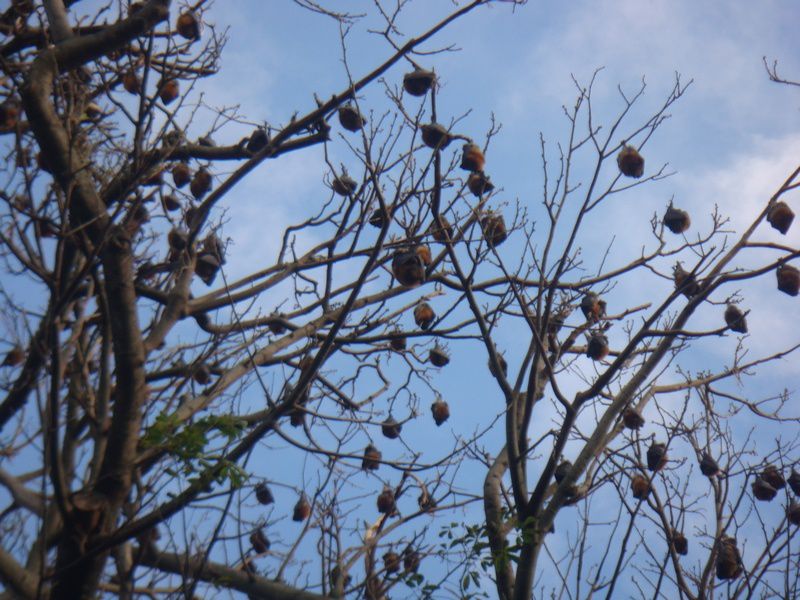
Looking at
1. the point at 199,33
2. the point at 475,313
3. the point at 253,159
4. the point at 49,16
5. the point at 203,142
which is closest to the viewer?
the point at 253,159

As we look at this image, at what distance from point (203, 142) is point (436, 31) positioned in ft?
7.46

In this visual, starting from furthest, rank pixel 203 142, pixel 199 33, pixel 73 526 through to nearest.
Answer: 1. pixel 199 33
2. pixel 203 142
3. pixel 73 526

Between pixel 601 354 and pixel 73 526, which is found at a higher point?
pixel 601 354

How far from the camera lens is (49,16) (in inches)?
218

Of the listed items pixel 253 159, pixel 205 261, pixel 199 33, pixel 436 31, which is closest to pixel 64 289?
pixel 253 159

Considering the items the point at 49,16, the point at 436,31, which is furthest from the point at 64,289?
the point at 436,31

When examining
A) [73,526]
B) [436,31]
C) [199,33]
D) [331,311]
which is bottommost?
[73,526]

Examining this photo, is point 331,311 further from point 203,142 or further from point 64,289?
point 64,289

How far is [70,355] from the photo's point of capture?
192 inches

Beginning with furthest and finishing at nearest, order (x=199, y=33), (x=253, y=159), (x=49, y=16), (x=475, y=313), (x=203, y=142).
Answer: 1. (x=199, y=33)
2. (x=203, y=142)
3. (x=475, y=313)
4. (x=49, y=16)
5. (x=253, y=159)

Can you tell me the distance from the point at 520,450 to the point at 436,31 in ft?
9.06

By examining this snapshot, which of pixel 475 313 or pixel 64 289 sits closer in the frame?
pixel 64 289

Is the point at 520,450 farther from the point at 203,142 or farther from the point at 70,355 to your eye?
the point at 203,142

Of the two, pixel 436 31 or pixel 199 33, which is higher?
pixel 199 33
